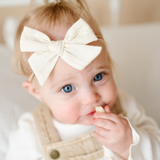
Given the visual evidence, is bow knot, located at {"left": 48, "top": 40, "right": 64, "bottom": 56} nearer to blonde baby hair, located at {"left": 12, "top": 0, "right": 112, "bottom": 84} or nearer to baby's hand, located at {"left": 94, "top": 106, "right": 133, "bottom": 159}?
blonde baby hair, located at {"left": 12, "top": 0, "right": 112, "bottom": 84}

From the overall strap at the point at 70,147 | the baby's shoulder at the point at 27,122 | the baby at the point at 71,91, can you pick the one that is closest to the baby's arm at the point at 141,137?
the baby at the point at 71,91

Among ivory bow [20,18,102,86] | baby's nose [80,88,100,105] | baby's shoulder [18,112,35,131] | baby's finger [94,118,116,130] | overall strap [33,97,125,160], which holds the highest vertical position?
ivory bow [20,18,102,86]

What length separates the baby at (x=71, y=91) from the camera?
56 cm

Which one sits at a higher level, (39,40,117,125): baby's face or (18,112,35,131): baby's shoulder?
(39,40,117,125): baby's face

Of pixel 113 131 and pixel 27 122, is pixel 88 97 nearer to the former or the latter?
pixel 113 131

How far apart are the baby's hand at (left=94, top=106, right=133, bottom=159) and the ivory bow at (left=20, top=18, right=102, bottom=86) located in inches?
6.6

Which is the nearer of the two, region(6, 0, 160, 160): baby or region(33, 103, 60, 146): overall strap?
region(6, 0, 160, 160): baby

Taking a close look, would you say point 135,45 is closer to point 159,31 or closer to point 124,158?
point 159,31

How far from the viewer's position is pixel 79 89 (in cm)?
61

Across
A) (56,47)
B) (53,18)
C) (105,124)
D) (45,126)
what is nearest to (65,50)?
(56,47)

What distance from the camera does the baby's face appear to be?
0.59m

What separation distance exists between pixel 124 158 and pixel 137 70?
59 cm

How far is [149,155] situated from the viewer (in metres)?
0.63

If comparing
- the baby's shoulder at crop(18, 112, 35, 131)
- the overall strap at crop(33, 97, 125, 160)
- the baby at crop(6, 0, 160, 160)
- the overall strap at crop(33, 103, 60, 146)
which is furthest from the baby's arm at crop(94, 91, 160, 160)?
the baby's shoulder at crop(18, 112, 35, 131)
